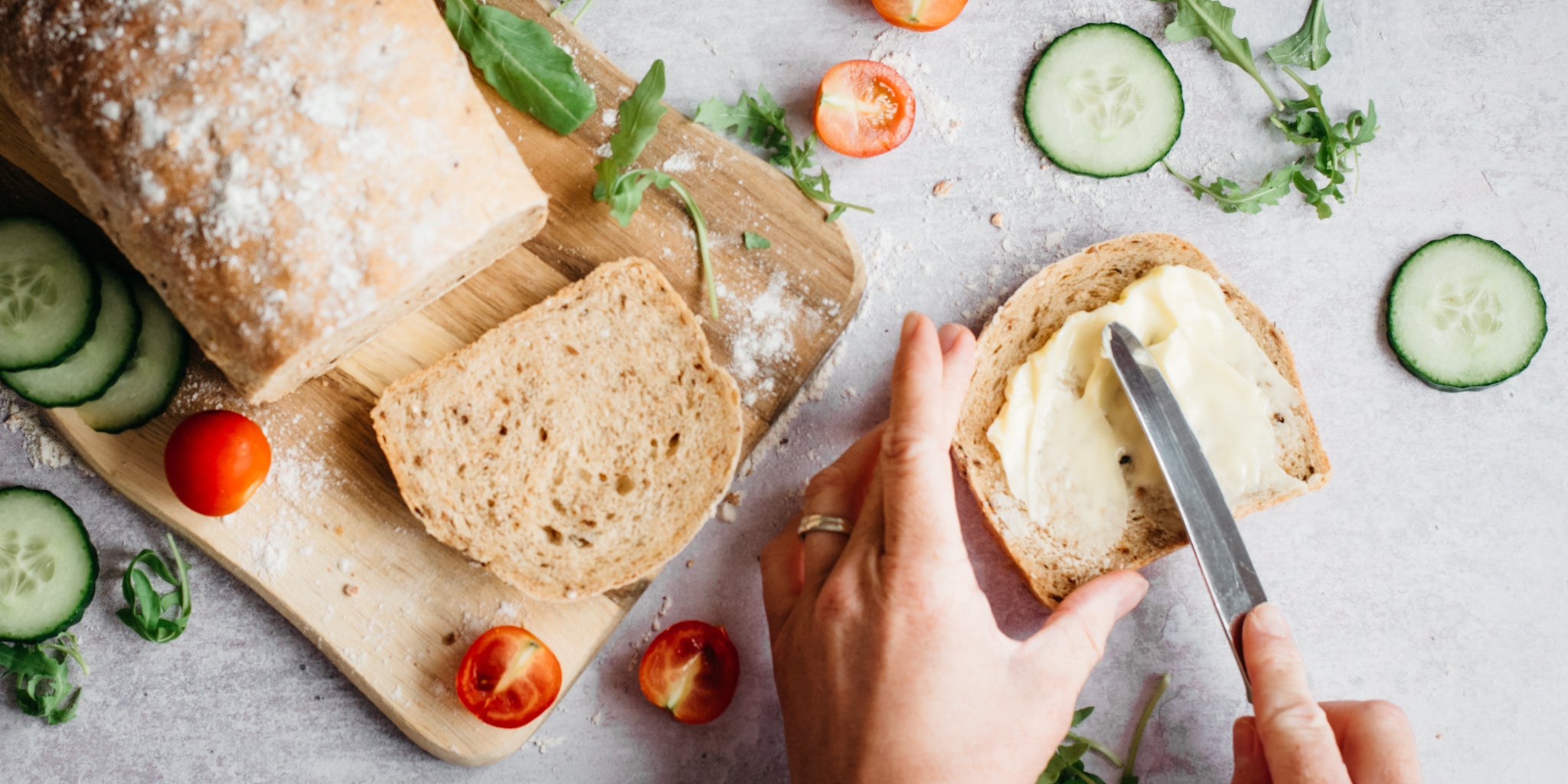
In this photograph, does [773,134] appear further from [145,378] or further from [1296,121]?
[145,378]

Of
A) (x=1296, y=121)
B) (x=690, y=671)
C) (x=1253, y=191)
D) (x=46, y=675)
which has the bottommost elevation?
(x=46, y=675)

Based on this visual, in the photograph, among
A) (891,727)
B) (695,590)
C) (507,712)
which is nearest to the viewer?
(891,727)

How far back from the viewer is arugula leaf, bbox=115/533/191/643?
309 centimetres

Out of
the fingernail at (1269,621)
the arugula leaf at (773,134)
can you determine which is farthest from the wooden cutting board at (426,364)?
the fingernail at (1269,621)

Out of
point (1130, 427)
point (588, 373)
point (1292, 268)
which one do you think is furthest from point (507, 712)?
point (1292, 268)

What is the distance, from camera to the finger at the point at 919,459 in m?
2.42

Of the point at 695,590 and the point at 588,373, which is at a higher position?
the point at 588,373

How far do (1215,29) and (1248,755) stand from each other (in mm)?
2625

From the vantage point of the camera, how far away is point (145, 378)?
3.00 metres

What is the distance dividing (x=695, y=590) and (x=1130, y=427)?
1662 mm

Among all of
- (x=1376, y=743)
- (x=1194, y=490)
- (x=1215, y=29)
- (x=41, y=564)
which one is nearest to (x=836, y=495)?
(x=1194, y=490)

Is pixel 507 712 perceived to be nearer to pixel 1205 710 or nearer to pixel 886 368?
pixel 886 368

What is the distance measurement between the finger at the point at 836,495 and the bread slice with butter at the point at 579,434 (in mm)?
311

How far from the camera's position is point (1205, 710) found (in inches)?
133
